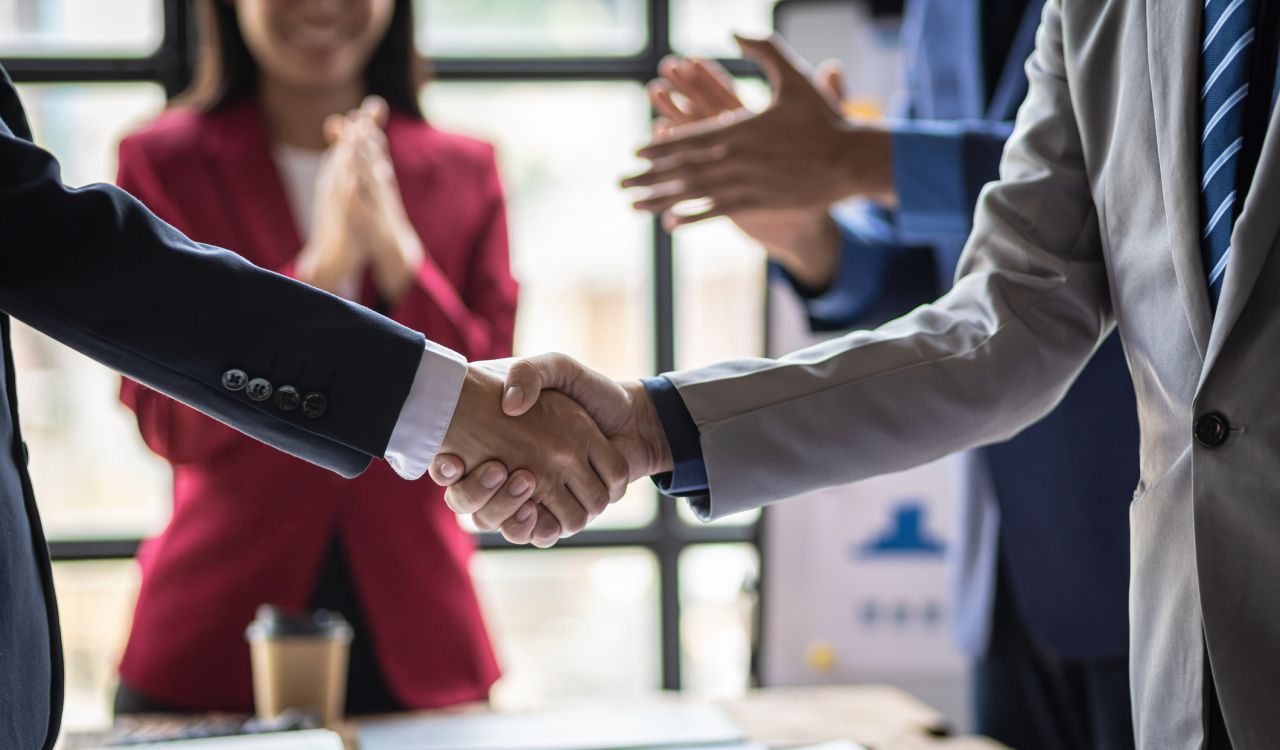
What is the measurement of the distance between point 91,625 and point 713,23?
85.0 inches

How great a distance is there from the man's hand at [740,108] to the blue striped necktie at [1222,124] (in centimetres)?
85

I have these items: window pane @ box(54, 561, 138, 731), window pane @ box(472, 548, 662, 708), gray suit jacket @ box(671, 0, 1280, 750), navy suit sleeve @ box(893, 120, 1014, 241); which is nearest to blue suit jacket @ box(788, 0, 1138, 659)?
navy suit sleeve @ box(893, 120, 1014, 241)

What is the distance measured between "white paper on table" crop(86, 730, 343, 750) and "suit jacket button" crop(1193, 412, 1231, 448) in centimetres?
91

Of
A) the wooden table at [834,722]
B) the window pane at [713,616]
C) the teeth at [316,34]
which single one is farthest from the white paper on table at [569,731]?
the window pane at [713,616]

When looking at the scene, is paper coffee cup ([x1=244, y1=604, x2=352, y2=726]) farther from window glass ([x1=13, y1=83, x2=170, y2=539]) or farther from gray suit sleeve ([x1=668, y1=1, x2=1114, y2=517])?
window glass ([x1=13, y1=83, x2=170, y2=539])

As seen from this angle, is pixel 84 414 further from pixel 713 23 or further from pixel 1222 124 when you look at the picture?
pixel 1222 124

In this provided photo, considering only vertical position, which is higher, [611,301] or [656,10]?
[656,10]

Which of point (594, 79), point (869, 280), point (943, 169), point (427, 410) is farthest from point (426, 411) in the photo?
point (594, 79)

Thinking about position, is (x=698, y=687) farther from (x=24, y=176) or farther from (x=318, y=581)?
(x=24, y=176)

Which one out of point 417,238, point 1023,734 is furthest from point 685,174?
point 1023,734

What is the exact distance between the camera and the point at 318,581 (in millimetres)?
2148

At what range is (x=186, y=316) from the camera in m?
1.19

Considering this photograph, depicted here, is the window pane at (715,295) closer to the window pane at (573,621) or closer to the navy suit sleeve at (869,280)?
the window pane at (573,621)

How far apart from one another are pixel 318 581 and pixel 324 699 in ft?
1.80
